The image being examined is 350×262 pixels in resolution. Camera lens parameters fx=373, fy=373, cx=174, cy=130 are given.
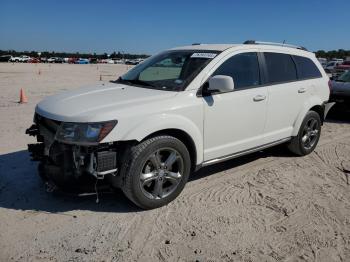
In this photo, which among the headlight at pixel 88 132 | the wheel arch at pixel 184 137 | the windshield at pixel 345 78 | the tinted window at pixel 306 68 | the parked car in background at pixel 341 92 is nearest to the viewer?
the headlight at pixel 88 132

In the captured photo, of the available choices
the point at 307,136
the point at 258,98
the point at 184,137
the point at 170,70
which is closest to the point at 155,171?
the point at 184,137

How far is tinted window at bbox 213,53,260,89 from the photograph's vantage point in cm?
492

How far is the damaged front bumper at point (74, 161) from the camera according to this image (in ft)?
12.5

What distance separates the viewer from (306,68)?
6.34 meters

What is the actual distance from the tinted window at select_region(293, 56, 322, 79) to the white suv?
0.07 metres

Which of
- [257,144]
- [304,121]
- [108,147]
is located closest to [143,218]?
[108,147]

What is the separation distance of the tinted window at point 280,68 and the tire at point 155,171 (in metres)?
2.07

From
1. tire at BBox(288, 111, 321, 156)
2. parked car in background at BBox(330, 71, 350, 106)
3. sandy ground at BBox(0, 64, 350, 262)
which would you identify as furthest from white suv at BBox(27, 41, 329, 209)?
parked car in background at BBox(330, 71, 350, 106)

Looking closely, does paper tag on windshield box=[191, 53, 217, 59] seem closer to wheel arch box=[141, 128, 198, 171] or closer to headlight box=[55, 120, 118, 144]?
wheel arch box=[141, 128, 198, 171]

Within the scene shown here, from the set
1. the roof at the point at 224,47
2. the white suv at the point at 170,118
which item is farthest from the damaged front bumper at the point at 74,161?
the roof at the point at 224,47

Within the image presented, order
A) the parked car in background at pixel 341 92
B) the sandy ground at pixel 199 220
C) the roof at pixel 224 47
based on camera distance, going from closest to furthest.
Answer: the sandy ground at pixel 199 220 → the roof at pixel 224 47 → the parked car in background at pixel 341 92

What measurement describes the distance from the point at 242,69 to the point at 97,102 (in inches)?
82.8

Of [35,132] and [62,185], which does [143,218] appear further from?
[35,132]

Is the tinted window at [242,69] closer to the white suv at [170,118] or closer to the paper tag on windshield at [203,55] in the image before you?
the white suv at [170,118]
